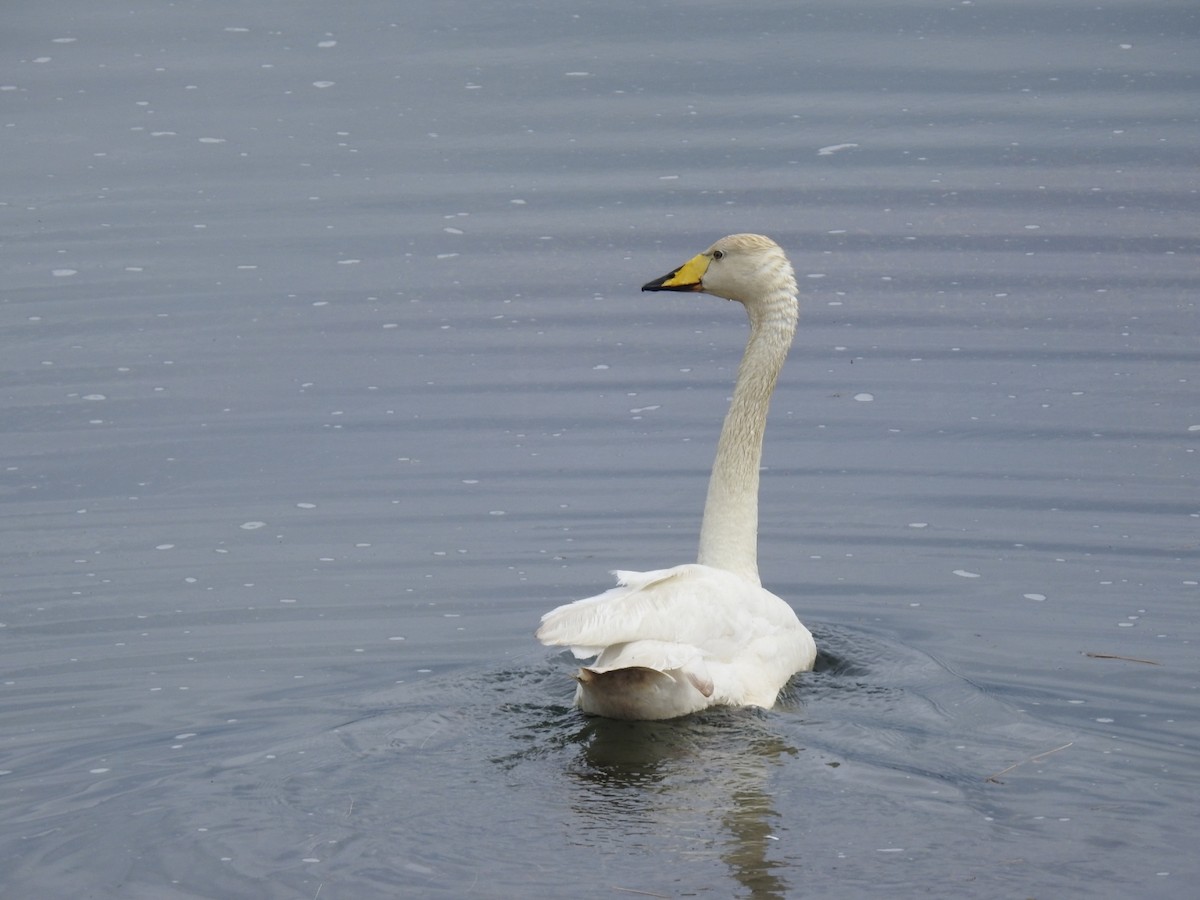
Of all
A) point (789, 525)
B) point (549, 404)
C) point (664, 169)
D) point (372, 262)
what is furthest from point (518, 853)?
point (664, 169)

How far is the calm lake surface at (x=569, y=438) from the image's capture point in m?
7.08

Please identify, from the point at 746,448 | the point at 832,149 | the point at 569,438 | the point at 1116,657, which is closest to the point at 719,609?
the point at 746,448

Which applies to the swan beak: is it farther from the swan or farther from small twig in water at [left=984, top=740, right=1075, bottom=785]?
small twig in water at [left=984, top=740, right=1075, bottom=785]

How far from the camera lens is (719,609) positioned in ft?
26.9

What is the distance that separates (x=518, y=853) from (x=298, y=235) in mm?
9421

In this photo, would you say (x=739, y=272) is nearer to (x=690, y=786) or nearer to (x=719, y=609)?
(x=719, y=609)

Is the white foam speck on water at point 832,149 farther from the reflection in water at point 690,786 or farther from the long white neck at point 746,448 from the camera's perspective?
the reflection in water at point 690,786

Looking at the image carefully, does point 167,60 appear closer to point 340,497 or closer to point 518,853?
point 340,497

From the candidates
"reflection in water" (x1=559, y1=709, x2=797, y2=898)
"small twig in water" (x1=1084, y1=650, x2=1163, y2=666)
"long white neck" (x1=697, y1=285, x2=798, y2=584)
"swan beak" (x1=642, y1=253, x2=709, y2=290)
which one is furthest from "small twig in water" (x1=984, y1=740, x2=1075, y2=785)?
"swan beak" (x1=642, y1=253, x2=709, y2=290)

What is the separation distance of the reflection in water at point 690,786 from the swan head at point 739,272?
233 centimetres

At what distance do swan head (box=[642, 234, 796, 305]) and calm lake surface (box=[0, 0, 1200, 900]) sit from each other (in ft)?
4.77

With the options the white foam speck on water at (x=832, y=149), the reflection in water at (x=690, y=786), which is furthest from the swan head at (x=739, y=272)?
the white foam speck on water at (x=832, y=149)

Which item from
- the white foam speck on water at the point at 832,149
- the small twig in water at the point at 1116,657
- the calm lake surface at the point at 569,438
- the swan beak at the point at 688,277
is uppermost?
the white foam speck on water at the point at 832,149

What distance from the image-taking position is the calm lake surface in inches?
279
